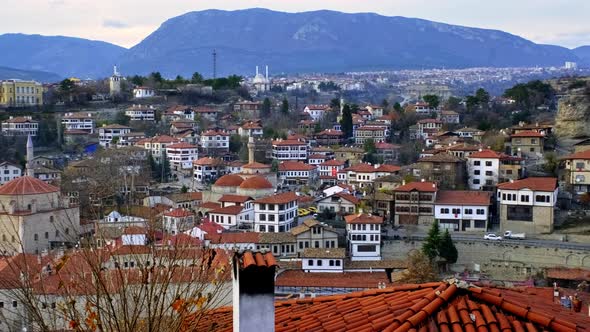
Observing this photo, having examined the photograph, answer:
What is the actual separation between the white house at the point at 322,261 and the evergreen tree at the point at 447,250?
3.12 m

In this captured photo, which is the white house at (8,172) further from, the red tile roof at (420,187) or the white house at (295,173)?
the red tile roof at (420,187)

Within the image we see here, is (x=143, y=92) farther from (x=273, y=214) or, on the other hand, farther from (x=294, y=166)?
(x=273, y=214)

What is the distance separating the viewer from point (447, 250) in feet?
70.0

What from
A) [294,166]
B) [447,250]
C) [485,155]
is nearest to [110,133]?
[294,166]

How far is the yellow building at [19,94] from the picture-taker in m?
49.2

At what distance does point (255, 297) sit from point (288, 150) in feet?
115

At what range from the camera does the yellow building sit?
49.2 metres

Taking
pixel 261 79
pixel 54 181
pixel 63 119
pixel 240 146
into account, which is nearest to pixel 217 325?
pixel 54 181

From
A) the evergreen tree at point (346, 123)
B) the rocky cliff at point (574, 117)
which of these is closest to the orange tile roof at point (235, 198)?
the rocky cliff at point (574, 117)

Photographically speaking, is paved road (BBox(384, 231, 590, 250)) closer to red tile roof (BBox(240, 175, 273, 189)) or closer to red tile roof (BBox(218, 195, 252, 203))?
red tile roof (BBox(218, 195, 252, 203))

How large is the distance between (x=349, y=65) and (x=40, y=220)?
587 ft

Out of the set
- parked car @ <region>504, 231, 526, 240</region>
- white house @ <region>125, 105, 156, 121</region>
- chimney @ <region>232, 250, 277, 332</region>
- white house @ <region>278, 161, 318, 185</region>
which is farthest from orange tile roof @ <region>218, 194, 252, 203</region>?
chimney @ <region>232, 250, 277, 332</region>

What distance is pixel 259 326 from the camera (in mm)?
3555

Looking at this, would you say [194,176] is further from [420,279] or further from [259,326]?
[259,326]
